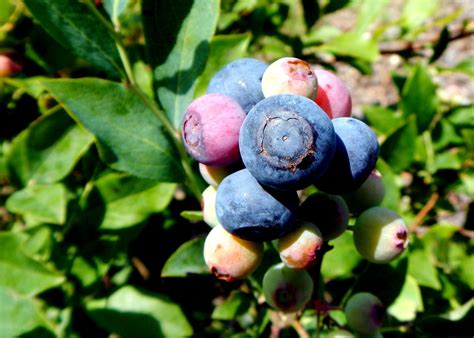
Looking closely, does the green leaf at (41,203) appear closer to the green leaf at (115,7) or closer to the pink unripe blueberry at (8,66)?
the pink unripe blueberry at (8,66)

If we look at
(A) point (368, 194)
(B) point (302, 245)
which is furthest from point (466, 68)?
(B) point (302, 245)

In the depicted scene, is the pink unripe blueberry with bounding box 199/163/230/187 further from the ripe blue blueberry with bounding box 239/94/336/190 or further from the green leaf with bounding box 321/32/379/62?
the green leaf with bounding box 321/32/379/62

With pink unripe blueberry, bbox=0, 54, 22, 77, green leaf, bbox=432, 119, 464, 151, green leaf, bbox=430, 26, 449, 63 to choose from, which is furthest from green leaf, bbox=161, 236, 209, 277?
green leaf, bbox=430, 26, 449, 63

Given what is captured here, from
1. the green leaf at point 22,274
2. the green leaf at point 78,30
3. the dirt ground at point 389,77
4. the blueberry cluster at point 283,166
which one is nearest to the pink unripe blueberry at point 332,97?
the blueberry cluster at point 283,166

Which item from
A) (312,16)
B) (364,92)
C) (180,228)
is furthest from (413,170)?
(364,92)

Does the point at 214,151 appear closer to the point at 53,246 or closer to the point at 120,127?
the point at 120,127

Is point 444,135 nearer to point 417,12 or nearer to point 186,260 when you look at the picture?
point 417,12
